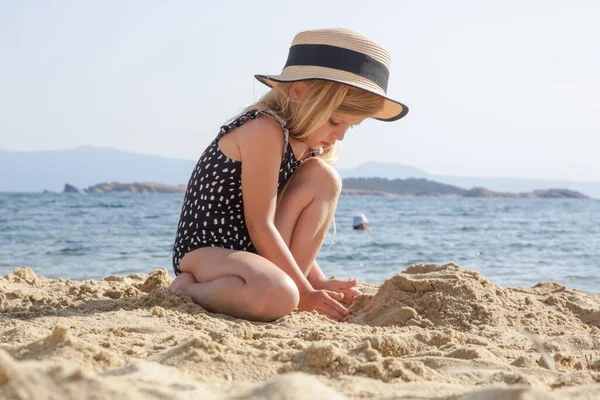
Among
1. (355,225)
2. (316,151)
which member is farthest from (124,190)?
(316,151)

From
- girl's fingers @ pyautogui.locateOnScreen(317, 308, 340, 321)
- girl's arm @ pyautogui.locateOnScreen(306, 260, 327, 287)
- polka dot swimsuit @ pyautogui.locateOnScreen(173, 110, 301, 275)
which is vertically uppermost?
polka dot swimsuit @ pyautogui.locateOnScreen(173, 110, 301, 275)

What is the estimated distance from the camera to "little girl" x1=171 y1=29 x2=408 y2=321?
108 inches

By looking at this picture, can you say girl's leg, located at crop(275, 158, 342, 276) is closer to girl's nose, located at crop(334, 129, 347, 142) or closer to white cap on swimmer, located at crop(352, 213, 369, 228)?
girl's nose, located at crop(334, 129, 347, 142)

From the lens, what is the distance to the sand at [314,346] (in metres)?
1.26

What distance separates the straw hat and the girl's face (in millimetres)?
170

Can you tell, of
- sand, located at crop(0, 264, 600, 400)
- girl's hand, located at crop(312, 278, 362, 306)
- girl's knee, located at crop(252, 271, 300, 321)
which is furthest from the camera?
girl's hand, located at crop(312, 278, 362, 306)

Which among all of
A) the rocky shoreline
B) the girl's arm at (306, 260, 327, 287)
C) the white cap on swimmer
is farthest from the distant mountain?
the girl's arm at (306, 260, 327, 287)

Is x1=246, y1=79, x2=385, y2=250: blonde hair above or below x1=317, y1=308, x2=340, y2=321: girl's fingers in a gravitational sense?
above

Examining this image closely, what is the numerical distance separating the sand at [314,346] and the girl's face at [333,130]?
718 millimetres

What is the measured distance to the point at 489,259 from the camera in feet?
27.8

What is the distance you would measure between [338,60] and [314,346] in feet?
5.10

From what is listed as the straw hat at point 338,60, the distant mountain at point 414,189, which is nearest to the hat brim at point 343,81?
the straw hat at point 338,60

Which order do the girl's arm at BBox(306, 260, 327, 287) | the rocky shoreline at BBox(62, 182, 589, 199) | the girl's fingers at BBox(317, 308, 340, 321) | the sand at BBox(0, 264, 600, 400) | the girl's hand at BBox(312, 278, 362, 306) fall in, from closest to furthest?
the sand at BBox(0, 264, 600, 400)
the girl's fingers at BBox(317, 308, 340, 321)
the girl's hand at BBox(312, 278, 362, 306)
the girl's arm at BBox(306, 260, 327, 287)
the rocky shoreline at BBox(62, 182, 589, 199)

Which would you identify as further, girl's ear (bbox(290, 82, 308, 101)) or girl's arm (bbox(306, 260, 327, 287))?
girl's arm (bbox(306, 260, 327, 287))
